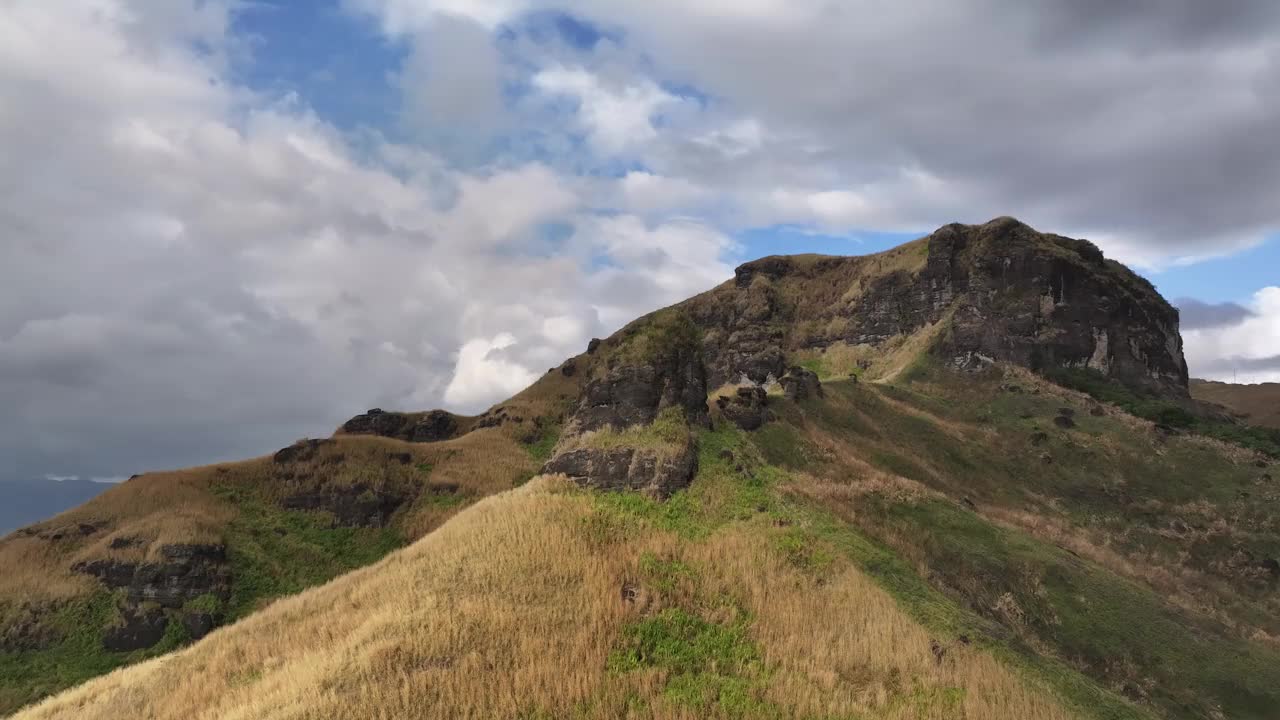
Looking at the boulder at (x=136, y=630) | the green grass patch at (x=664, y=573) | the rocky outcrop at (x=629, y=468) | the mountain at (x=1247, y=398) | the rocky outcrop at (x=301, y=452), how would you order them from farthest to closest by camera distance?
1. the mountain at (x=1247, y=398)
2. the rocky outcrop at (x=301, y=452)
3. the boulder at (x=136, y=630)
4. the rocky outcrop at (x=629, y=468)
5. the green grass patch at (x=664, y=573)

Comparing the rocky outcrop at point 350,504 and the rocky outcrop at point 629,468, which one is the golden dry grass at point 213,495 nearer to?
the rocky outcrop at point 350,504

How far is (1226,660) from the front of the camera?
19.9 meters

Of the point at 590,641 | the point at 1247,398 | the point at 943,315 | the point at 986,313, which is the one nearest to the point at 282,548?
the point at 590,641

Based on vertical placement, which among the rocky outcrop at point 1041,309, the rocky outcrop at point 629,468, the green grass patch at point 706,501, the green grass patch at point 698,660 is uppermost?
the rocky outcrop at point 1041,309

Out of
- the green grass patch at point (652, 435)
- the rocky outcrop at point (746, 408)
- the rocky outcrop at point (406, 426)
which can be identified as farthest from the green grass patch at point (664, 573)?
the rocky outcrop at point (406, 426)

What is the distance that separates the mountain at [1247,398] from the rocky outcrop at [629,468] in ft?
432

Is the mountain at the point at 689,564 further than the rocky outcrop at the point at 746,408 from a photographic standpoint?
No

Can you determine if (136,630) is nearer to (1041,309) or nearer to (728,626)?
(728,626)

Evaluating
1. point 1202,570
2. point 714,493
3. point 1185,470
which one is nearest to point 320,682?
point 714,493

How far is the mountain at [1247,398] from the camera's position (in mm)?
114188

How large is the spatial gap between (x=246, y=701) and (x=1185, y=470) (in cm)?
6143

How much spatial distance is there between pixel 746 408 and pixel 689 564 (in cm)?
2030

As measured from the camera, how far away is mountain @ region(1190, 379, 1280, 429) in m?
114

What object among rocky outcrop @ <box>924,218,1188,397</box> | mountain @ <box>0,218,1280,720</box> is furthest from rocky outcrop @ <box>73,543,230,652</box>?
rocky outcrop @ <box>924,218,1188,397</box>
